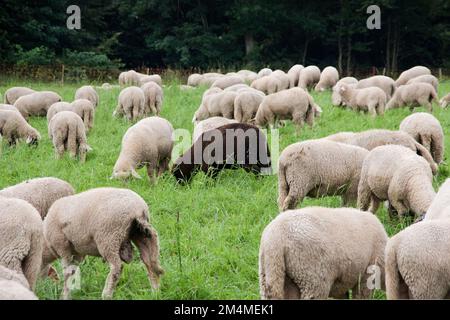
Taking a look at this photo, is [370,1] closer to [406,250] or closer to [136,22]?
[136,22]

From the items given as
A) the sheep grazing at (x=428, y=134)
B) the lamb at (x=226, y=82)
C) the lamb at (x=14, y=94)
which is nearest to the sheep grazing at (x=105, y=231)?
the sheep grazing at (x=428, y=134)

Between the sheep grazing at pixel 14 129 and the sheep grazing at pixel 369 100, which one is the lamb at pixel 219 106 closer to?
the sheep grazing at pixel 369 100

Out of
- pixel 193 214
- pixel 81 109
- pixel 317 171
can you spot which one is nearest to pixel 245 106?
pixel 81 109

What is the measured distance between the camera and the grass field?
5.06 metres

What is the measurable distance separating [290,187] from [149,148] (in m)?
2.71

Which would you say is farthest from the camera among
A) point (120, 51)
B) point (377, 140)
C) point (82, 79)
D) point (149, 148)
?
point (120, 51)

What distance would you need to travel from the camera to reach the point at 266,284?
13.2 feet

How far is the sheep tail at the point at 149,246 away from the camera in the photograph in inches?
194

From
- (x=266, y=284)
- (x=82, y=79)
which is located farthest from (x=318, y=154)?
(x=82, y=79)

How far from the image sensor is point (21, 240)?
4.39 metres

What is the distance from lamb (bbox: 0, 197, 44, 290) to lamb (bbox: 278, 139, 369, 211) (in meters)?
2.80

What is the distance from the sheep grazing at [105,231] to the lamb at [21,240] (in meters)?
0.46

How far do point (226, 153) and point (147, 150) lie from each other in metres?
1.08

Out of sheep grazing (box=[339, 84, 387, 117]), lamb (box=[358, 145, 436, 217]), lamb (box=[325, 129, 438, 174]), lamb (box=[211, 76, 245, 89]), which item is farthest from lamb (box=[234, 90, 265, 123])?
lamb (box=[358, 145, 436, 217])
